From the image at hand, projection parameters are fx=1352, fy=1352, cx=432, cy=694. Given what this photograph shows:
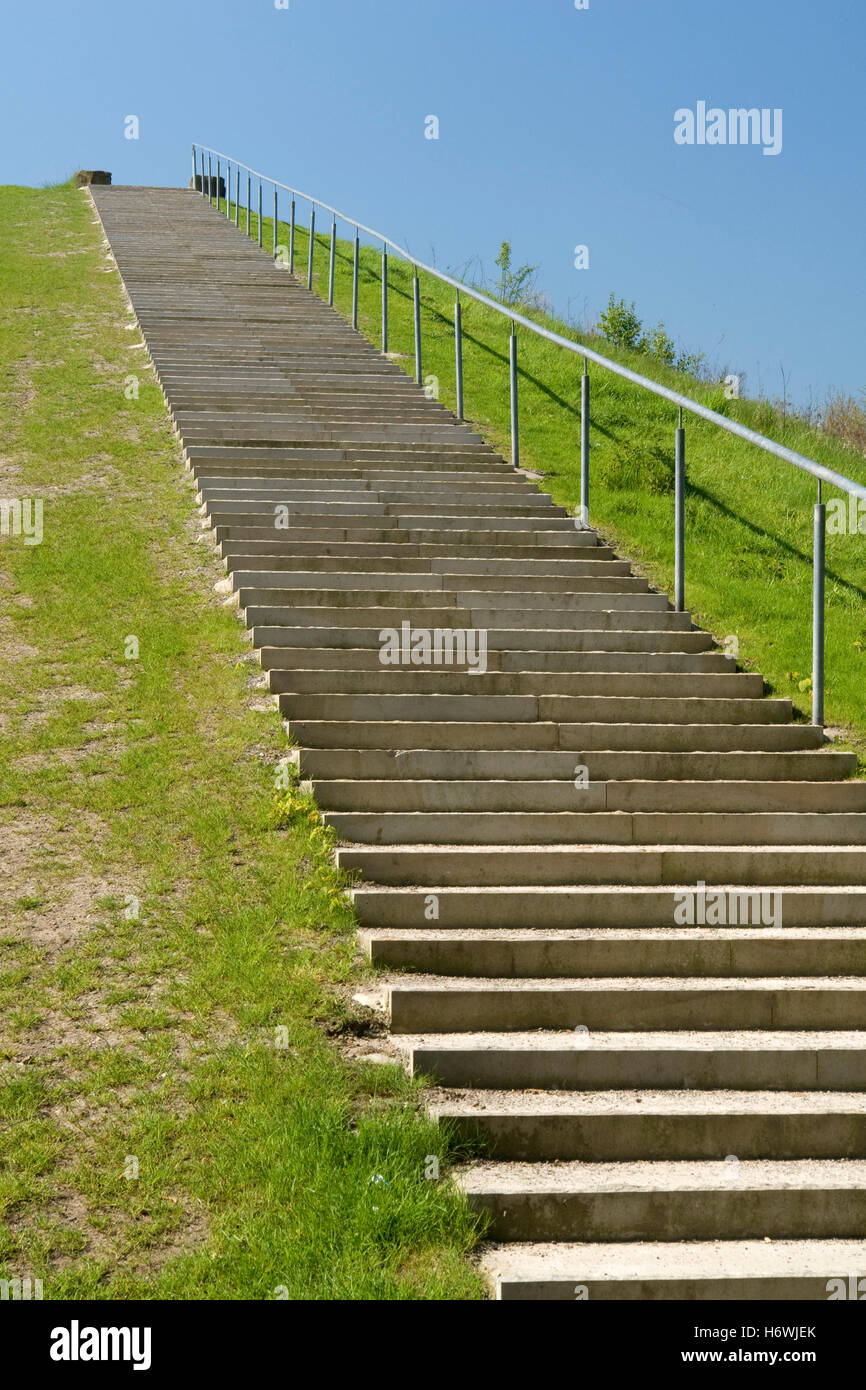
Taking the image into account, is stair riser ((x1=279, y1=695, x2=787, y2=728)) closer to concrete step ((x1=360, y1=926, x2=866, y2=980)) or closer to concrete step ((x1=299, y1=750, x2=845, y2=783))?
concrete step ((x1=299, y1=750, x2=845, y2=783))

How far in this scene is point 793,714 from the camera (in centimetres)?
804

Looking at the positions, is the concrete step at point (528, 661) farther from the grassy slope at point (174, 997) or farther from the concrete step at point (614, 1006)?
the concrete step at point (614, 1006)

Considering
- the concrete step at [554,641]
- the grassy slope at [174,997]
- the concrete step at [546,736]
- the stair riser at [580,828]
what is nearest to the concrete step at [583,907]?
the grassy slope at [174,997]

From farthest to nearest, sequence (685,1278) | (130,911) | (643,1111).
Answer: (130,911)
(643,1111)
(685,1278)

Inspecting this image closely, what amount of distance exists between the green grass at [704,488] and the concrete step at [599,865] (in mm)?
1677

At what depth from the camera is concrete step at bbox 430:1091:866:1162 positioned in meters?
4.62

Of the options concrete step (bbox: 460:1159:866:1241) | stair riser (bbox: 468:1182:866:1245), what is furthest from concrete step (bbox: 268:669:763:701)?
stair riser (bbox: 468:1182:866:1245)

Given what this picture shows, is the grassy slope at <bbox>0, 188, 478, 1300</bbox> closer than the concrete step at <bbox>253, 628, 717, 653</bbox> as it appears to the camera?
Yes

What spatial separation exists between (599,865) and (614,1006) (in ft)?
3.29

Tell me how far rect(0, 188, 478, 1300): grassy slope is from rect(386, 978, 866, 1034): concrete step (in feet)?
1.21

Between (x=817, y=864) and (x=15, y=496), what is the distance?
742cm

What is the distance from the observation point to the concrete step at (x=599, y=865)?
6.07 m
